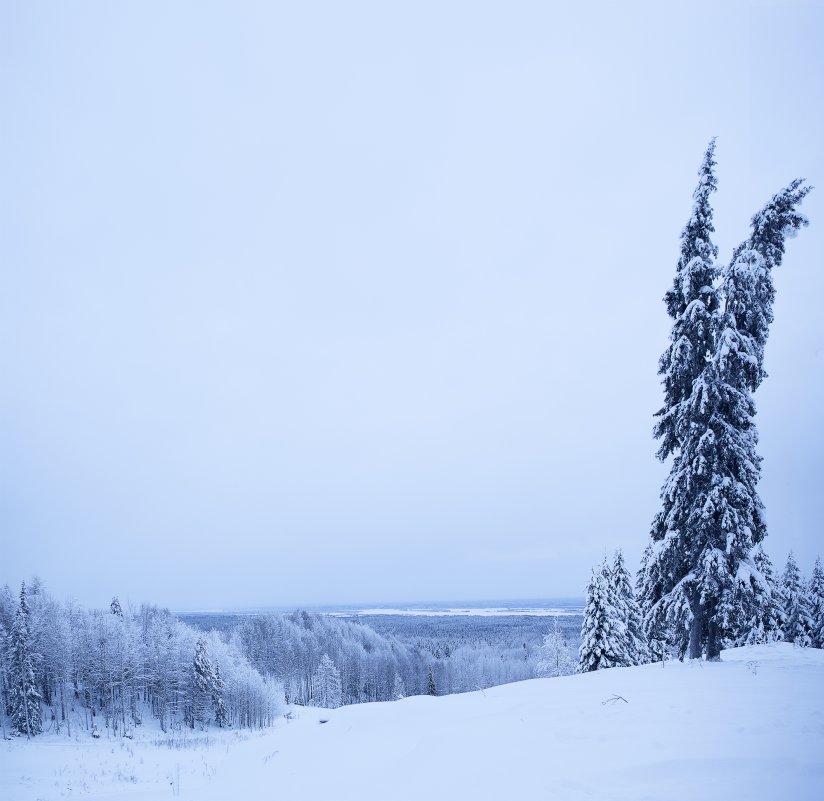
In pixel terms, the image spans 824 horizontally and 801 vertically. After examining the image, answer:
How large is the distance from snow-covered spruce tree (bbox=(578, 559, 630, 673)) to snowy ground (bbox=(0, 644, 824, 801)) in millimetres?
14831

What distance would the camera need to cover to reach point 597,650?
25125mm

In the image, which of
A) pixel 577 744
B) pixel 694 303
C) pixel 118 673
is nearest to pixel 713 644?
pixel 577 744

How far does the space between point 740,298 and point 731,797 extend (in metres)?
12.4

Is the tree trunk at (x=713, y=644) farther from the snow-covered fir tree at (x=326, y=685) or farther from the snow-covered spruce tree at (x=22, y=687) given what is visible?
the snow-covered fir tree at (x=326, y=685)

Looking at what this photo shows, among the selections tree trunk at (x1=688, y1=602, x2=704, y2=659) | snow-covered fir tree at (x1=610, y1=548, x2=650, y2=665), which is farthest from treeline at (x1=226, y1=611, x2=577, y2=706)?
tree trunk at (x1=688, y1=602, x2=704, y2=659)

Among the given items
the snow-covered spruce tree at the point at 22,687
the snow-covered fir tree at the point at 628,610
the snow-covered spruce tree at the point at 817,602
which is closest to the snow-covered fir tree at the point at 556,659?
the snow-covered fir tree at the point at 628,610

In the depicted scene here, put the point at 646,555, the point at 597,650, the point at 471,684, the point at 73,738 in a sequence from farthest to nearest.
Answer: the point at 471,684, the point at 73,738, the point at 597,650, the point at 646,555

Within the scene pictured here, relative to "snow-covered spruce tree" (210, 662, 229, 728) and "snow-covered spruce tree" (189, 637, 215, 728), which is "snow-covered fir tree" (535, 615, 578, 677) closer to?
"snow-covered spruce tree" (210, 662, 229, 728)

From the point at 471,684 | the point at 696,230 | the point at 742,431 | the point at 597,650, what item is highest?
the point at 696,230

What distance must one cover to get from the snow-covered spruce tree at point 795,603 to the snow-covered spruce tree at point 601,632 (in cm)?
1025

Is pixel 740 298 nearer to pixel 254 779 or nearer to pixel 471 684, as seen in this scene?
pixel 254 779

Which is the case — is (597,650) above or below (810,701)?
below

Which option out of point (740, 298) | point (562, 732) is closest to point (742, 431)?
point (740, 298)

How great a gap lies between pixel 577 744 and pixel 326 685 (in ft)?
263
